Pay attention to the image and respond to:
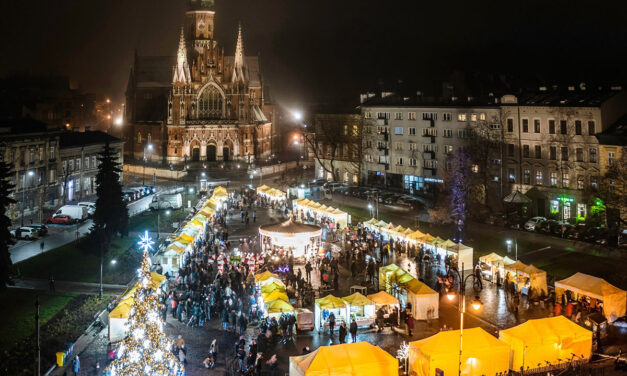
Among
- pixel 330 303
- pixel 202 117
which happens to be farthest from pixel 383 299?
pixel 202 117

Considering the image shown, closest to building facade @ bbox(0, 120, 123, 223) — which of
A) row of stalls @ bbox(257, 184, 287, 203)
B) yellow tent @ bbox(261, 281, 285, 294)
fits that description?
row of stalls @ bbox(257, 184, 287, 203)

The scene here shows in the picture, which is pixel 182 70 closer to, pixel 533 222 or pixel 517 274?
pixel 533 222

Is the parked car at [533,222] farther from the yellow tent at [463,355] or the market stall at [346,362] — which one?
the market stall at [346,362]

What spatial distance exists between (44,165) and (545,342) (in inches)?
1981

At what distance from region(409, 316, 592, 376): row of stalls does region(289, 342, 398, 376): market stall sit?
5.03 ft

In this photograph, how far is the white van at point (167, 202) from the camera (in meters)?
59.3

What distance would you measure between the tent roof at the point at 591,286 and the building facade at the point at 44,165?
138 feet

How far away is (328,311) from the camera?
26.9 m

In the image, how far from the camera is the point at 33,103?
106 metres

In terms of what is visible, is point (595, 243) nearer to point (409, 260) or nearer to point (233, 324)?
point (409, 260)

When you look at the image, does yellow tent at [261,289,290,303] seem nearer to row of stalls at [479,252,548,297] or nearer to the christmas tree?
the christmas tree

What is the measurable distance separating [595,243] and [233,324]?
26.7 m

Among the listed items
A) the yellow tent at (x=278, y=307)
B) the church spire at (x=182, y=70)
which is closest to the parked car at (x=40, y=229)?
the yellow tent at (x=278, y=307)

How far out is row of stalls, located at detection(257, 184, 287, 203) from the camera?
195 ft
